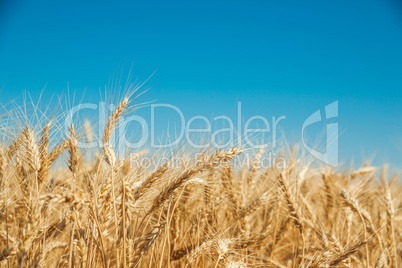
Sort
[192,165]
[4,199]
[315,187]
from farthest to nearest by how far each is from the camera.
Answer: [315,187] < [192,165] < [4,199]

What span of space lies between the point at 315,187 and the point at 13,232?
2866 millimetres

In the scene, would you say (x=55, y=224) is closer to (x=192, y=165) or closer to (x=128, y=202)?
(x=128, y=202)

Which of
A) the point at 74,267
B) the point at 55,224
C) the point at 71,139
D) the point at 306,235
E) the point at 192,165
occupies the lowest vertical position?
the point at 306,235

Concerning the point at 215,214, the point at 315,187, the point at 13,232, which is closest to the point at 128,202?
the point at 13,232

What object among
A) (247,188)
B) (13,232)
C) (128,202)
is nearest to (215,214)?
(247,188)

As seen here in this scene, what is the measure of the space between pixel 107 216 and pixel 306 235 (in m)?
1.95

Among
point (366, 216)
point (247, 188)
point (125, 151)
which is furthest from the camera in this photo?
point (247, 188)

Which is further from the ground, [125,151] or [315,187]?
[125,151]

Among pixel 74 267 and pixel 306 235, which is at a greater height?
pixel 74 267

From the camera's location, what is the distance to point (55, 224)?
1.69 meters

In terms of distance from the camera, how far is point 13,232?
197cm

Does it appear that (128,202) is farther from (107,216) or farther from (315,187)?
(315,187)

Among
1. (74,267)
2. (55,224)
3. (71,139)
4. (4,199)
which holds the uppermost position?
(71,139)

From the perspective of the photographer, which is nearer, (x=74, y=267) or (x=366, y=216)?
(x=74, y=267)
